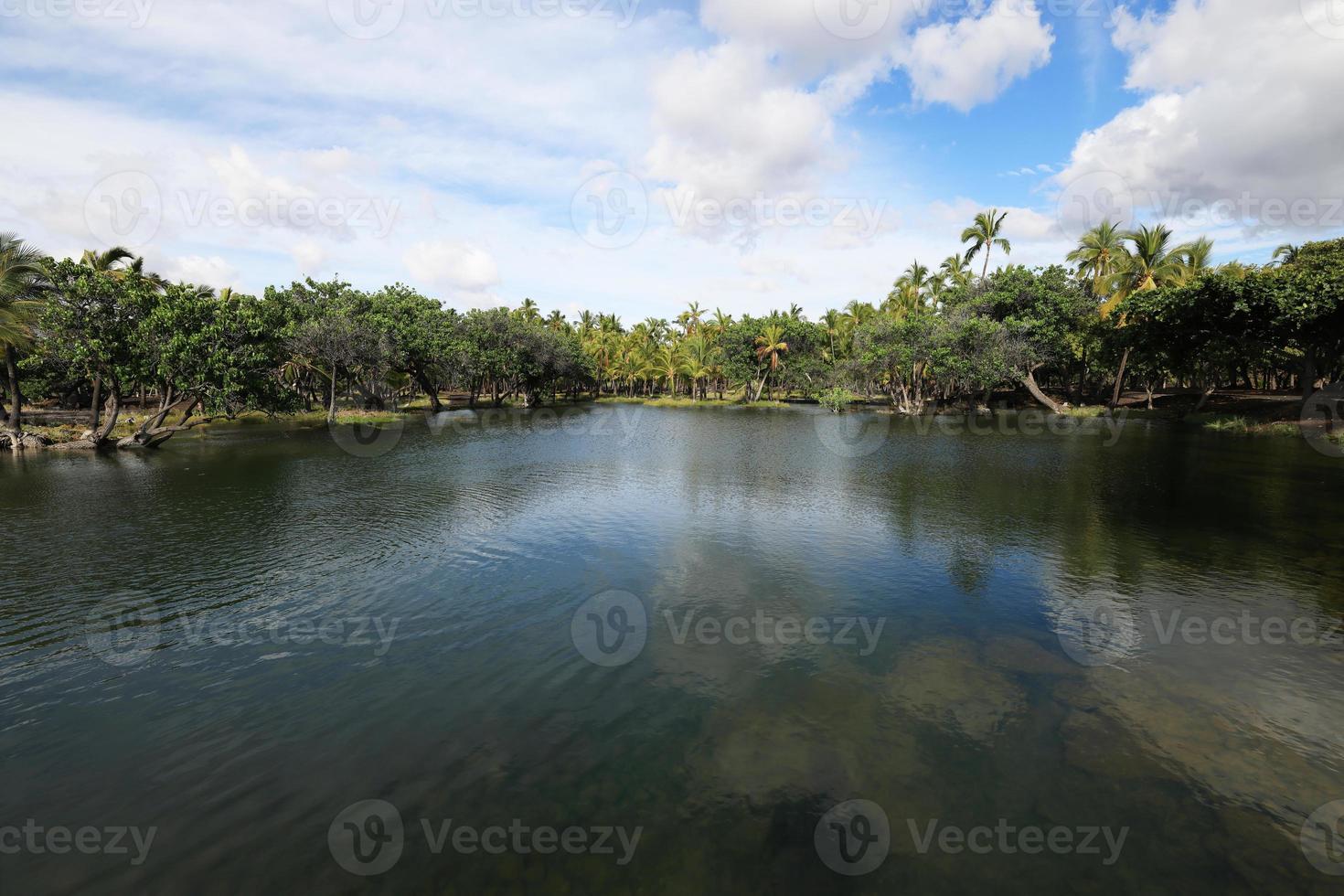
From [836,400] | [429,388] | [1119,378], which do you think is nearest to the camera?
[1119,378]

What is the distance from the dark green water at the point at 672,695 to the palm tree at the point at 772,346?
81341 mm

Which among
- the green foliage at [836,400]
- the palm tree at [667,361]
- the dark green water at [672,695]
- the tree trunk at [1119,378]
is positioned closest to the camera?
the dark green water at [672,695]

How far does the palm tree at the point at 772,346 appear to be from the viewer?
4058 inches

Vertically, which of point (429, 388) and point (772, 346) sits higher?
point (772, 346)

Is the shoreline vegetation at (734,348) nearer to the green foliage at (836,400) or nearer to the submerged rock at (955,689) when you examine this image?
the green foliage at (836,400)

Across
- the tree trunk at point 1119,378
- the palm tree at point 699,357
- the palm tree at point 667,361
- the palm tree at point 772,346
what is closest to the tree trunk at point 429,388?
the palm tree at point 667,361

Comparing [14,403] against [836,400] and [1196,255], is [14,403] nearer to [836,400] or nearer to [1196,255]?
[836,400]

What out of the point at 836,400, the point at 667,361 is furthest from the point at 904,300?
the point at 667,361

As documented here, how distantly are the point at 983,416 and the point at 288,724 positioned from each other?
8249 cm

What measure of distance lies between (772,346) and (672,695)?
96.7 m

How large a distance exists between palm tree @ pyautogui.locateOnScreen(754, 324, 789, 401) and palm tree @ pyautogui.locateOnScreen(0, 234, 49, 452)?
8880 cm

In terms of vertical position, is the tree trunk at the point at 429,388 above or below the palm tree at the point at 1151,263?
below

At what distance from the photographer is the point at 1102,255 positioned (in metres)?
76.2

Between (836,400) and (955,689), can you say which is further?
(836,400)
